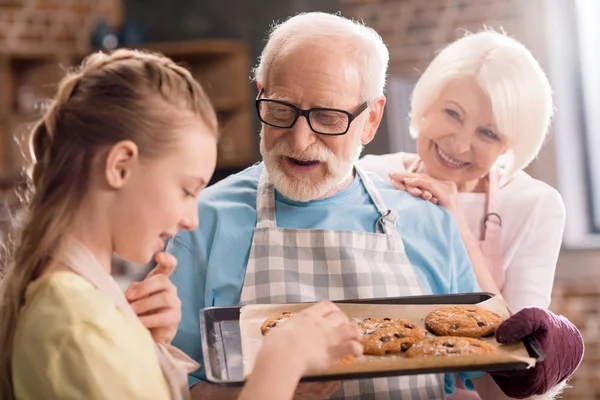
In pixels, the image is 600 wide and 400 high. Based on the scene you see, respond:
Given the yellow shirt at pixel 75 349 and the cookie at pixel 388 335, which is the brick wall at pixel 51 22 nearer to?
the cookie at pixel 388 335

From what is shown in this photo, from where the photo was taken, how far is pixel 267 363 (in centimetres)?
121

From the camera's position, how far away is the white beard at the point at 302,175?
1.90 metres

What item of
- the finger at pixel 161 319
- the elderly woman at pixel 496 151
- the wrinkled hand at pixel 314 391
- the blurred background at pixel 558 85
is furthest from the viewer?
the blurred background at pixel 558 85

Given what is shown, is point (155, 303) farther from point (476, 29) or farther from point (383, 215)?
point (476, 29)

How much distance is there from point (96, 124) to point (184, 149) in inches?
5.5

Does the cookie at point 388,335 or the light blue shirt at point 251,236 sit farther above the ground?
the light blue shirt at point 251,236

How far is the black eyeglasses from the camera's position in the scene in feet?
6.15

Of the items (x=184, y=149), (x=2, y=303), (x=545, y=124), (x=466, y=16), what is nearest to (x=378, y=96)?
(x=545, y=124)

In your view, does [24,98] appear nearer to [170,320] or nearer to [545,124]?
[545,124]

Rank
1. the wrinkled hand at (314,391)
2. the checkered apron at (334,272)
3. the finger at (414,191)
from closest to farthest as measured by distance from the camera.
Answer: the wrinkled hand at (314,391), the checkered apron at (334,272), the finger at (414,191)

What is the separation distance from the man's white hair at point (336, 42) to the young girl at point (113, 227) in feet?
2.08

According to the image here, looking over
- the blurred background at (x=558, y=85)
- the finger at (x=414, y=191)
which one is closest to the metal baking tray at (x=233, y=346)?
the finger at (x=414, y=191)

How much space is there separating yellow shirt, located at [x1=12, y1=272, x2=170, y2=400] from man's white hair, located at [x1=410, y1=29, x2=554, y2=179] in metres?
1.47

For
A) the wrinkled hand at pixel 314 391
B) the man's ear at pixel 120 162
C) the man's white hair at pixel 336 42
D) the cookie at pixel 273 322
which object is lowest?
the wrinkled hand at pixel 314 391
